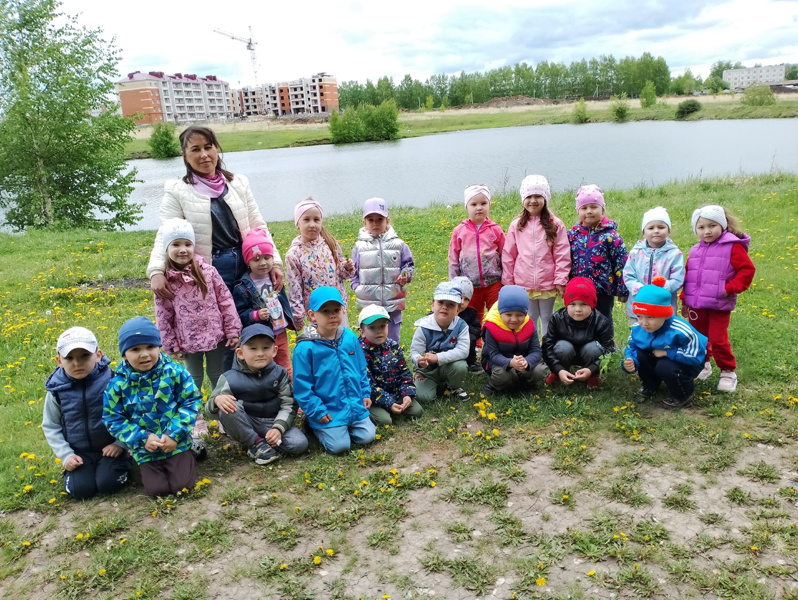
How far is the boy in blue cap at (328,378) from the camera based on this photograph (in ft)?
15.6

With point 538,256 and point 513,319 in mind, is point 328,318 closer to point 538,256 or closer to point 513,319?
point 513,319

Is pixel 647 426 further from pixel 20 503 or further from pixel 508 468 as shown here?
pixel 20 503

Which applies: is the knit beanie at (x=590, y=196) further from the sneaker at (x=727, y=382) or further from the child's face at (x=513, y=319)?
the sneaker at (x=727, y=382)

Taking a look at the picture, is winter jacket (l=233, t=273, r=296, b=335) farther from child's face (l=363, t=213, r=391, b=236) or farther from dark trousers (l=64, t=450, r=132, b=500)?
dark trousers (l=64, t=450, r=132, b=500)

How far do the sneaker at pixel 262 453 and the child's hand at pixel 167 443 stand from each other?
68 cm

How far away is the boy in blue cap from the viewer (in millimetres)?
4742

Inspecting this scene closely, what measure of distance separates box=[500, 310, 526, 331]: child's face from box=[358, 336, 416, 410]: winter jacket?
1.00m

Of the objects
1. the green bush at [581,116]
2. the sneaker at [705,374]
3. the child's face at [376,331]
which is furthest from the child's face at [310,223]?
the green bush at [581,116]

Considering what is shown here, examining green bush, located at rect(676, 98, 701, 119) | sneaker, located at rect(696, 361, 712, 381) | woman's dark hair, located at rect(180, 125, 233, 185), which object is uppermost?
green bush, located at rect(676, 98, 701, 119)

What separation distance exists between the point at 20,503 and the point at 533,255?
4.82 meters

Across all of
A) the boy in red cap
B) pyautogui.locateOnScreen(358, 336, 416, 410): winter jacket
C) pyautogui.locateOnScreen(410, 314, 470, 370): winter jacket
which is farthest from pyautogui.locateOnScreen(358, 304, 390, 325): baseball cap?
the boy in red cap

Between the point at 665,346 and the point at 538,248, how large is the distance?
1514 mm

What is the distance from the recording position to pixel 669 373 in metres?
4.98

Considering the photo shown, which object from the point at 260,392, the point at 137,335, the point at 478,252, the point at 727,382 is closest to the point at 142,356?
the point at 137,335
